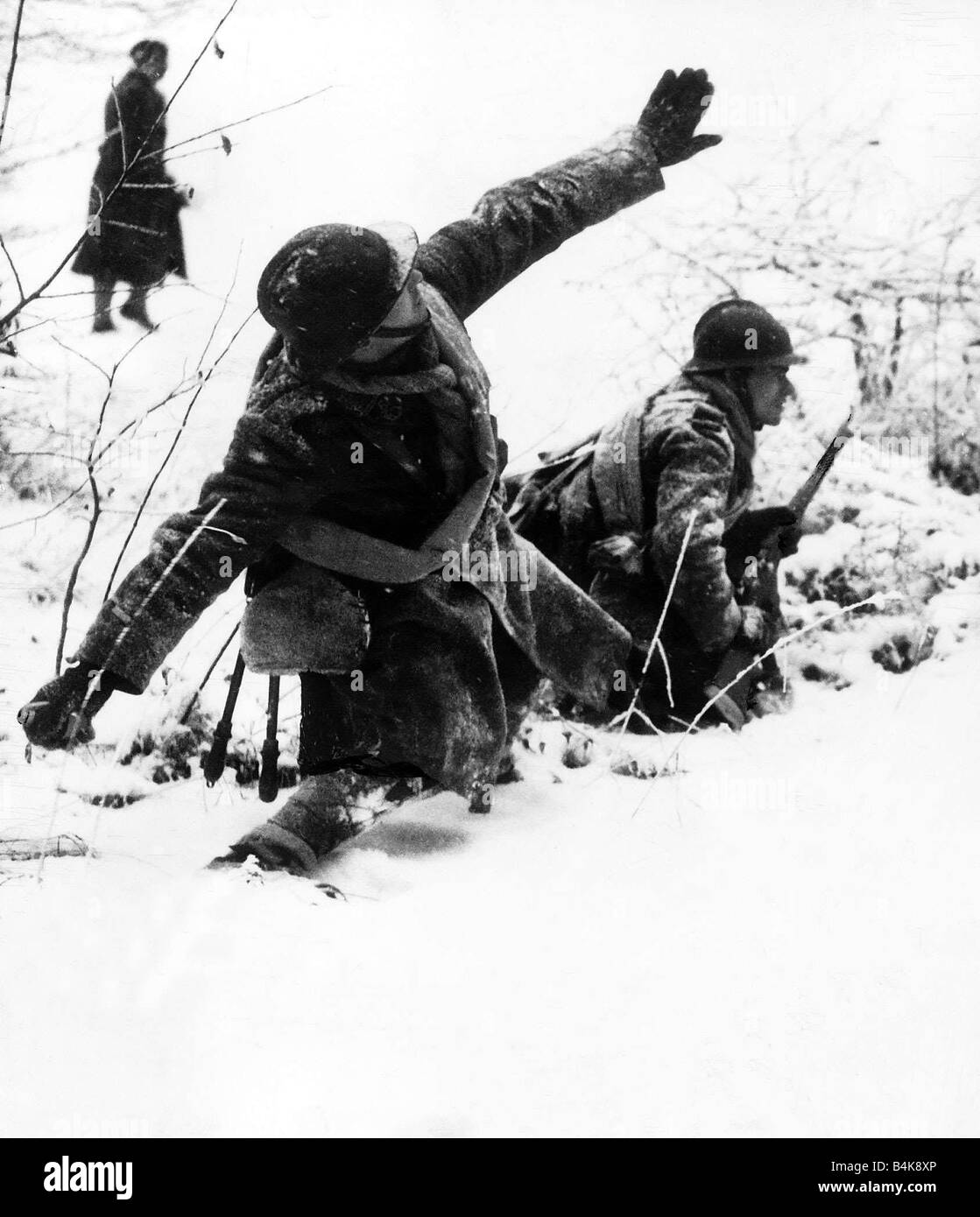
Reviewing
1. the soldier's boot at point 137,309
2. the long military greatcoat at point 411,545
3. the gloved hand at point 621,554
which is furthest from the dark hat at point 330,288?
the gloved hand at point 621,554

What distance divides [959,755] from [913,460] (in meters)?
1.78

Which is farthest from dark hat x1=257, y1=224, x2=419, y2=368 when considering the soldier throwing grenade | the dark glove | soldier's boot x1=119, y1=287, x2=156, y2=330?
the dark glove

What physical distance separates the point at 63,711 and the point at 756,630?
2.21m

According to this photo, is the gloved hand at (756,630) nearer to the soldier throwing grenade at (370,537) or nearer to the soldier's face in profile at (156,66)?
the soldier throwing grenade at (370,537)

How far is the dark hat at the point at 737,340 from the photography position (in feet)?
11.8

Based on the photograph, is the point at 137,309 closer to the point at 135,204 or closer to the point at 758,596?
the point at 135,204

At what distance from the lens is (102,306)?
296 centimetres

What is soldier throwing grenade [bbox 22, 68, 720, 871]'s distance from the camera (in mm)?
2230

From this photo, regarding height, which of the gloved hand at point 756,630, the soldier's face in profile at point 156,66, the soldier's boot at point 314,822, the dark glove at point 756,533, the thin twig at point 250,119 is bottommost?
the soldier's boot at point 314,822

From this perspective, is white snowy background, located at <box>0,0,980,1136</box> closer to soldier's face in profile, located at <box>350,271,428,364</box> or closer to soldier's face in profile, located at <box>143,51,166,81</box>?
soldier's face in profile, located at <box>143,51,166,81</box>

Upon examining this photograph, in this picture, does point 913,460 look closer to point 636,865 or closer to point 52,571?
point 636,865

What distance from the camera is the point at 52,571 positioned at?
303 centimetres

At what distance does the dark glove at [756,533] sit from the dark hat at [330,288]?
5.74ft

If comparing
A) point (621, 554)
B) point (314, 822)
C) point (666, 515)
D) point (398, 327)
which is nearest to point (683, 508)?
point (666, 515)
